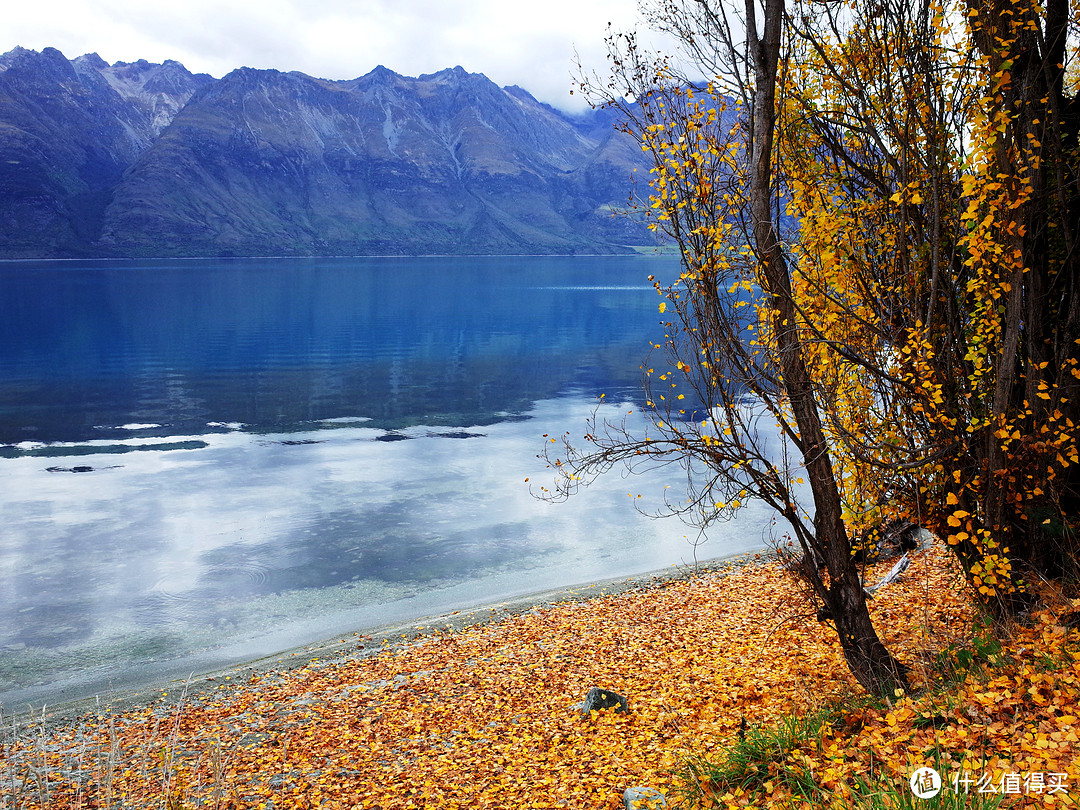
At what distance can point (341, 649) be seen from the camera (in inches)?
642

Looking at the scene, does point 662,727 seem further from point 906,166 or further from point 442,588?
point 442,588

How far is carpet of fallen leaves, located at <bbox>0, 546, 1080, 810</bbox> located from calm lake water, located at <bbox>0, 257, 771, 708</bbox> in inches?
128

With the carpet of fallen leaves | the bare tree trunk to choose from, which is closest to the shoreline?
the carpet of fallen leaves

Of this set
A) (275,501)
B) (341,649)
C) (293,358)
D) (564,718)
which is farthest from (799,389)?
(293,358)

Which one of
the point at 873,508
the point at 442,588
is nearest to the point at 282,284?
the point at 442,588

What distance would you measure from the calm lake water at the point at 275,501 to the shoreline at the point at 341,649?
0.50m

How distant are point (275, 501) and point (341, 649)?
11.4 m

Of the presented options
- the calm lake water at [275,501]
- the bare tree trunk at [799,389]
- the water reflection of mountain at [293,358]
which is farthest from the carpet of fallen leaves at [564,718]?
the water reflection of mountain at [293,358]

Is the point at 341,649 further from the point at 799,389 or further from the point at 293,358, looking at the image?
the point at 293,358

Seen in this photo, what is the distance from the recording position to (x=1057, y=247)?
955 cm

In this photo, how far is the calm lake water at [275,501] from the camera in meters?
18.2

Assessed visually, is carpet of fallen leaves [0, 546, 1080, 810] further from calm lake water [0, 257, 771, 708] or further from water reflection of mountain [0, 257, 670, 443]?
water reflection of mountain [0, 257, 670, 443]

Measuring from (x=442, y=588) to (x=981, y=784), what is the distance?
1506 centimetres

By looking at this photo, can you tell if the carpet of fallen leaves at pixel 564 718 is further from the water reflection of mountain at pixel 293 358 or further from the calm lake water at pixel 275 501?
the water reflection of mountain at pixel 293 358
